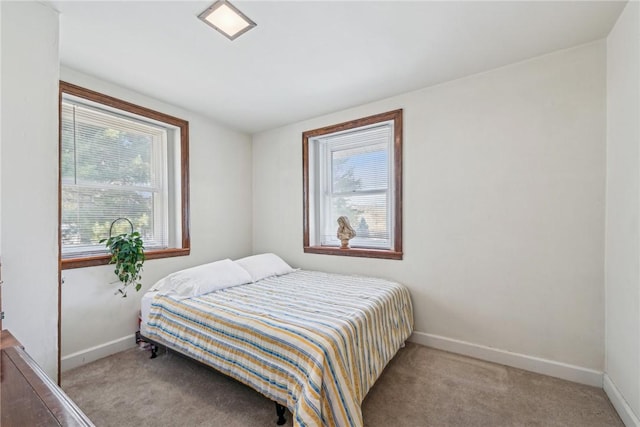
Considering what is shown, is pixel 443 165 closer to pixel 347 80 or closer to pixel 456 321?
pixel 347 80

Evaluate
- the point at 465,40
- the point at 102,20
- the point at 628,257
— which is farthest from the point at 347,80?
the point at 628,257

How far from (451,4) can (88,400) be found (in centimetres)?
337

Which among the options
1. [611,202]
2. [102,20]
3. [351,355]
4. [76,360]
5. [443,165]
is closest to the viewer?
[351,355]

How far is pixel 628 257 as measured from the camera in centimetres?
161

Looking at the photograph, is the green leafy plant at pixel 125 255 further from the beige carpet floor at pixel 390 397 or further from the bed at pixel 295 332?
the beige carpet floor at pixel 390 397

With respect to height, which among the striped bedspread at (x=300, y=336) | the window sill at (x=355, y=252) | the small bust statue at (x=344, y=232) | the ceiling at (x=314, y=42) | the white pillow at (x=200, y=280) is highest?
the ceiling at (x=314, y=42)

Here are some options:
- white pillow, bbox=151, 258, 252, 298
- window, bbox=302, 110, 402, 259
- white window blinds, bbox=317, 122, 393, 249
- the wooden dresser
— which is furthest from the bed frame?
white window blinds, bbox=317, 122, 393, 249

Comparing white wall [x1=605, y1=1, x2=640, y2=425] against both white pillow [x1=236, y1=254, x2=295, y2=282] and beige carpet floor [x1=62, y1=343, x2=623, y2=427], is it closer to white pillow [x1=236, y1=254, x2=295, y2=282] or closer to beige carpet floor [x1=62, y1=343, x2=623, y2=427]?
beige carpet floor [x1=62, y1=343, x2=623, y2=427]

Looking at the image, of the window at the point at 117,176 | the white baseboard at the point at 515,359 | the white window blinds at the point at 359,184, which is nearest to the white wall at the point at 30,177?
the window at the point at 117,176

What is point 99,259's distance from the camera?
2.37m

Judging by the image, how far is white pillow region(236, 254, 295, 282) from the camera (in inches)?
117

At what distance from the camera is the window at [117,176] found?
7.61 feet

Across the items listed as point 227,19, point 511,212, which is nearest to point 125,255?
point 227,19

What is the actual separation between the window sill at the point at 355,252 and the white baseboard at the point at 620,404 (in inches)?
63.2
